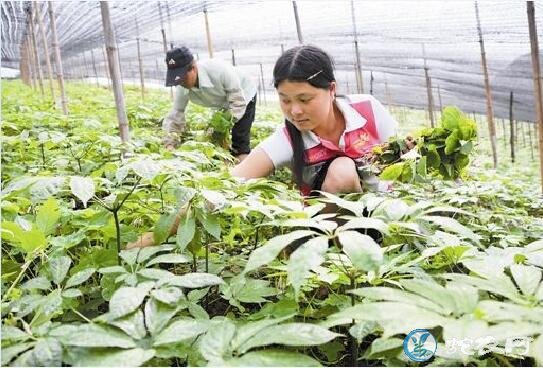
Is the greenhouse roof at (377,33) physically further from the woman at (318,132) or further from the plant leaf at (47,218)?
the plant leaf at (47,218)

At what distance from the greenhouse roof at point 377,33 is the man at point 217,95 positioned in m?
3.62

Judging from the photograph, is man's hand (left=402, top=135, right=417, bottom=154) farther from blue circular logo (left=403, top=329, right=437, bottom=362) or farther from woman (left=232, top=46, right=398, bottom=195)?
blue circular logo (left=403, top=329, right=437, bottom=362)

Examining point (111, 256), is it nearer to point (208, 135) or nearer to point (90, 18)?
point (208, 135)

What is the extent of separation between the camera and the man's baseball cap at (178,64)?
3359 millimetres

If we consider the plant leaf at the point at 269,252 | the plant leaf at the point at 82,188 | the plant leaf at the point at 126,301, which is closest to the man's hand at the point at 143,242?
the plant leaf at the point at 82,188

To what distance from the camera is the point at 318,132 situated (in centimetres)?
198

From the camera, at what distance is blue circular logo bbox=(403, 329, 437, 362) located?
699 mm

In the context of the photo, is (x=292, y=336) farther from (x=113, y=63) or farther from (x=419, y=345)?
(x=113, y=63)

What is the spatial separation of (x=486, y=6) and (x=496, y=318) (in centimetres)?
635

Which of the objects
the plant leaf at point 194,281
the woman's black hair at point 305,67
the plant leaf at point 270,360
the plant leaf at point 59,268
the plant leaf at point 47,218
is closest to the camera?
the plant leaf at point 270,360

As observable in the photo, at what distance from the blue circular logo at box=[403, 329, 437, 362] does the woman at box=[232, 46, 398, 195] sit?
41.7 inches

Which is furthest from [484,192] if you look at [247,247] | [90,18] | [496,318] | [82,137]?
[90,18]

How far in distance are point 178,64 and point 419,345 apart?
119 inches

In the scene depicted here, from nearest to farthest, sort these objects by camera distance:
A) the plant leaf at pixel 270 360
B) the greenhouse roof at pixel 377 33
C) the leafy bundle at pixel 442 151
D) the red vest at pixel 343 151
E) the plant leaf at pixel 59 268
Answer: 1. the plant leaf at pixel 270 360
2. the plant leaf at pixel 59 268
3. the leafy bundle at pixel 442 151
4. the red vest at pixel 343 151
5. the greenhouse roof at pixel 377 33
